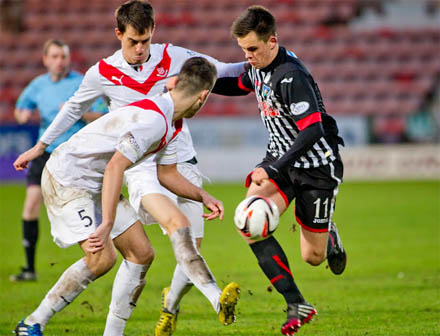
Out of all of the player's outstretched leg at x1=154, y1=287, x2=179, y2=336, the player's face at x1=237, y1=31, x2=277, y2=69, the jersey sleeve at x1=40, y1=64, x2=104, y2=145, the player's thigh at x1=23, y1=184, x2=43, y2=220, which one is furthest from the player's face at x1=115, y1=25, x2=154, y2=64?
the player's thigh at x1=23, y1=184, x2=43, y2=220

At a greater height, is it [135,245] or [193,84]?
[193,84]

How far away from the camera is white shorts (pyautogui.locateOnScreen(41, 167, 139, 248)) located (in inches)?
182

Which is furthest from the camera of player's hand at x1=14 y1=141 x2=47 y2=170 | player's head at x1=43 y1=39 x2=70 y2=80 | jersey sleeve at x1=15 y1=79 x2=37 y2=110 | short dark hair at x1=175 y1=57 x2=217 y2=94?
jersey sleeve at x1=15 y1=79 x2=37 y2=110

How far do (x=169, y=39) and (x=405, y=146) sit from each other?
8.04m

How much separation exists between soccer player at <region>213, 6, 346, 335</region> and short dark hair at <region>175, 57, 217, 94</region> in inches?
24.5

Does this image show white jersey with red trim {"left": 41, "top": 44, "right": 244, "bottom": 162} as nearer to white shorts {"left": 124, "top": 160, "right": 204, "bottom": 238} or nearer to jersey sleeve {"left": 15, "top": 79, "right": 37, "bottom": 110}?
white shorts {"left": 124, "top": 160, "right": 204, "bottom": 238}

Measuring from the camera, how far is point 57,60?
7.96 metres

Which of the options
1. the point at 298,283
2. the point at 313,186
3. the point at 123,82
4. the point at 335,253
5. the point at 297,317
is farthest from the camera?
the point at 298,283

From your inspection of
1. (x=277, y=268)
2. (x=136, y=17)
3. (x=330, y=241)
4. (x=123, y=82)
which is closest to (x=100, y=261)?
(x=277, y=268)

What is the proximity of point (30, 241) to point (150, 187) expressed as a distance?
10.7ft

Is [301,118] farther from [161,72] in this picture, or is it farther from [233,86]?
[161,72]

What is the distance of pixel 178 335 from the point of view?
5.27m

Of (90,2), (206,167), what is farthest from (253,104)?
(90,2)

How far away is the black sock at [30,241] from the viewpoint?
7938mm
